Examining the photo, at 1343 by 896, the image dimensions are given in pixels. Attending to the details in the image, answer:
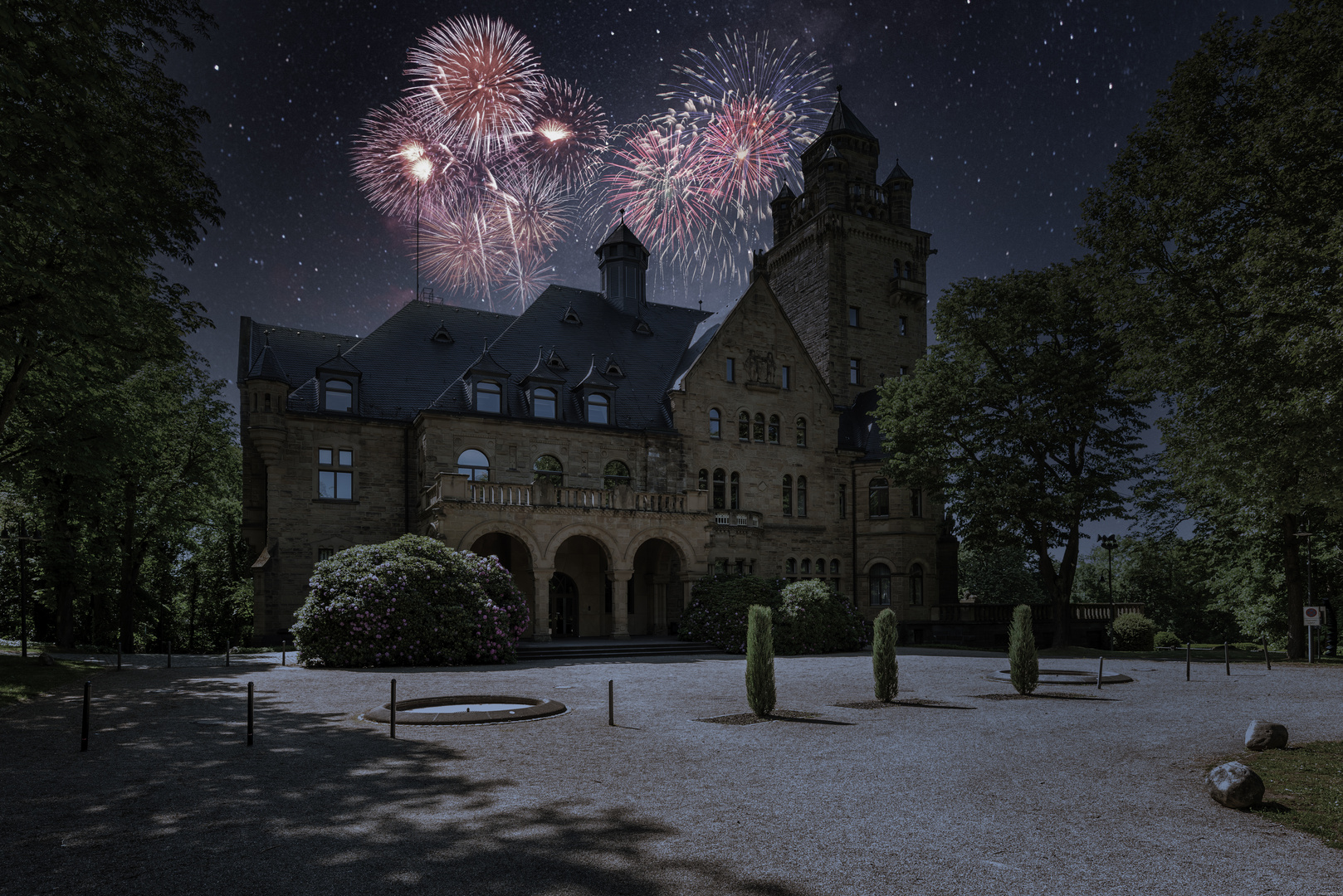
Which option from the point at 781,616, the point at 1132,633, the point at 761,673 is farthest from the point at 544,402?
the point at 1132,633

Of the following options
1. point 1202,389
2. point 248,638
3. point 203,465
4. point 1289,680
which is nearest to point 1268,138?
point 1202,389

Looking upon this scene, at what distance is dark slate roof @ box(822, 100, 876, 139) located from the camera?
48469mm

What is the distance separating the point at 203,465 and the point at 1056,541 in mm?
41112

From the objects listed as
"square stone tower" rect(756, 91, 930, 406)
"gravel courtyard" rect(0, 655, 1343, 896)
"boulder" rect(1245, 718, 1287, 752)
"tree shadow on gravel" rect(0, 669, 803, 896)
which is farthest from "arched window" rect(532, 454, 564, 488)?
"boulder" rect(1245, 718, 1287, 752)

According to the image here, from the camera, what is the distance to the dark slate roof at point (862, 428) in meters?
42.8

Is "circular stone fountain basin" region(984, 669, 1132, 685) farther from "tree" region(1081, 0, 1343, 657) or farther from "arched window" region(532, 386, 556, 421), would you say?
"arched window" region(532, 386, 556, 421)

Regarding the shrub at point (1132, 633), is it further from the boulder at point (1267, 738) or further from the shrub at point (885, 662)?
the boulder at point (1267, 738)

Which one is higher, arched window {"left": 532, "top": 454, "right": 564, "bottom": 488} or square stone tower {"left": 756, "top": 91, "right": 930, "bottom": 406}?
square stone tower {"left": 756, "top": 91, "right": 930, "bottom": 406}

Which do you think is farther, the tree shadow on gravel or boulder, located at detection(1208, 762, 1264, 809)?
boulder, located at detection(1208, 762, 1264, 809)

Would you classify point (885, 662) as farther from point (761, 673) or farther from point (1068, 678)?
point (1068, 678)

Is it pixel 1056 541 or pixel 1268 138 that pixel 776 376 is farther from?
pixel 1268 138

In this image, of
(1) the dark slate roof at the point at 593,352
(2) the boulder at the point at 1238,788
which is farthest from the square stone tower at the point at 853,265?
(2) the boulder at the point at 1238,788

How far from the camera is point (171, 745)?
11398 mm

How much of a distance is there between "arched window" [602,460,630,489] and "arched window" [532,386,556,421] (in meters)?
3.43
